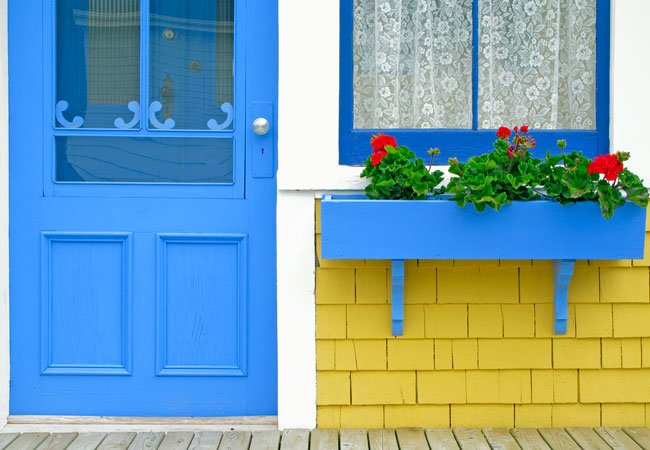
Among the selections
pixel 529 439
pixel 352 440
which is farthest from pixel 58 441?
pixel 529 439

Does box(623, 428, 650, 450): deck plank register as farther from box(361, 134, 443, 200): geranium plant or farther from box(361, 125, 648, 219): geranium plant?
box(361, 134, 443, 200): geranium plant

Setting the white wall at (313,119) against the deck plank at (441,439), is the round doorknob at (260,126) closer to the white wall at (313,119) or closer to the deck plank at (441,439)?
the white wall at (313,119)

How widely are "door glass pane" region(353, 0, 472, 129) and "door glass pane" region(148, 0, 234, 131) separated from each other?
48cm

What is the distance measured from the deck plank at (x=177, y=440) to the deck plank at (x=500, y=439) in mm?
1017

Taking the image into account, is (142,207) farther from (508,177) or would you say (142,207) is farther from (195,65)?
(508,177)

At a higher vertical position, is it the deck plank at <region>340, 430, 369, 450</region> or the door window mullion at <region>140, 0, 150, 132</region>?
Result: the door window mullion at <region>140, 0, 150, 132</region>

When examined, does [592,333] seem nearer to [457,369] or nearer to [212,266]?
[457,369]

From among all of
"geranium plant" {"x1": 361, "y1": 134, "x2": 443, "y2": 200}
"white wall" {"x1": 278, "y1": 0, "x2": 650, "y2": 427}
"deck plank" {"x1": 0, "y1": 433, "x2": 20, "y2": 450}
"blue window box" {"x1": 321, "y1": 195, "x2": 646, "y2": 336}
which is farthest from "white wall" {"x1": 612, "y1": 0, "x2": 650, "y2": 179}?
"deck plank" {"x1": 0, "y1": 433, "x2": 20, "y2": 450}

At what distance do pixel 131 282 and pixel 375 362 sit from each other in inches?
36.0

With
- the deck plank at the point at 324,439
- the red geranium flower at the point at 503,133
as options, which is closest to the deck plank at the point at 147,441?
the deck plank at the point at 324,439

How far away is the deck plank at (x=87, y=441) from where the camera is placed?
9.48 ft

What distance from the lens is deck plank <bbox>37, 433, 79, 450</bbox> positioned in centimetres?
289

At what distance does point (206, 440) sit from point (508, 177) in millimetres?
1341

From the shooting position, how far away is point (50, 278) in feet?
10.3
